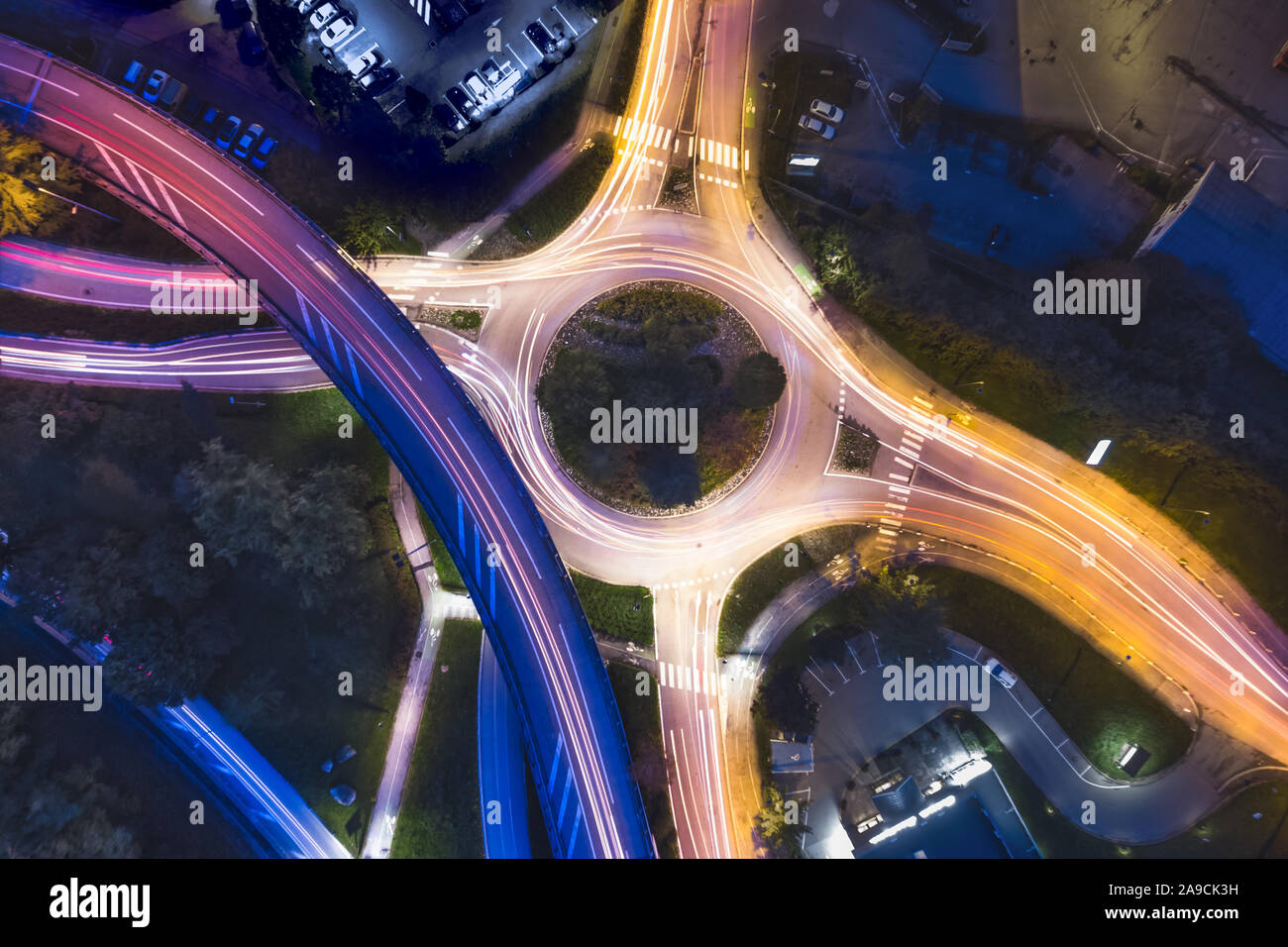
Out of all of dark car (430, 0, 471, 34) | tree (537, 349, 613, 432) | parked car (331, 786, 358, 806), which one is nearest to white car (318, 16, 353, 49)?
dark car (430, 0, 471, 34)

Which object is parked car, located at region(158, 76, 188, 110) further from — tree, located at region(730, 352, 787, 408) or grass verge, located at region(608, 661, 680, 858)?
grass verge, located at region(608, 661, 680, 858)

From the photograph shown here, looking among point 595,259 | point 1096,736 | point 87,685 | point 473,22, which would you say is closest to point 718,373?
point 595,259

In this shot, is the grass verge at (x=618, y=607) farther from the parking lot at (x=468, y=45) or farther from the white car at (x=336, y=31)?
the white car at (x=336, y=31)

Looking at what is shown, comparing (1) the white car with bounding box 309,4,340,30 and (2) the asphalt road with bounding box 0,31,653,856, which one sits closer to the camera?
(2) the asphalt road with bounding box 0,31,653,856

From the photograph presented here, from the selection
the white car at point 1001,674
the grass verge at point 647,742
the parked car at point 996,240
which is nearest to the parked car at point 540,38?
the parked car at point 996,240

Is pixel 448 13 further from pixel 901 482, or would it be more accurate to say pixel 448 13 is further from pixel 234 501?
pixel 901 482

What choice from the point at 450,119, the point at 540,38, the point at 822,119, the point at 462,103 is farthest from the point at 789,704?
the point at 540,38
